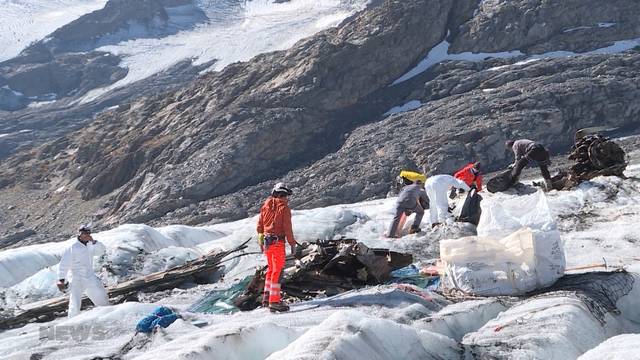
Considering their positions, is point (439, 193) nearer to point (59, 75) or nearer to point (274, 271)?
point (274, 271)

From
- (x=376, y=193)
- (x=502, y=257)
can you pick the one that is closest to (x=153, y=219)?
(x=376, y=193)

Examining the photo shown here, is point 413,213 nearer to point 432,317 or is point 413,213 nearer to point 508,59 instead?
point 432,317

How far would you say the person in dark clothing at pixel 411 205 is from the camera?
38.0 feet

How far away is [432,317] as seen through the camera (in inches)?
238

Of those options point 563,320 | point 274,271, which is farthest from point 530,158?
point 563,320

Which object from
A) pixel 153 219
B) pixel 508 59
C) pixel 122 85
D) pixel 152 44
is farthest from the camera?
pixel 152 44

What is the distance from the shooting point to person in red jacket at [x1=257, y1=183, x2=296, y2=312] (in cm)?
751

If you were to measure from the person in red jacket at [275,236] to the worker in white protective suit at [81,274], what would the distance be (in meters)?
2.65

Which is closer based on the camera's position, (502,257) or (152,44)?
(502,257)

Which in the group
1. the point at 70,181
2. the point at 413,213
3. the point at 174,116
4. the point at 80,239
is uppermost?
the point at 80,239

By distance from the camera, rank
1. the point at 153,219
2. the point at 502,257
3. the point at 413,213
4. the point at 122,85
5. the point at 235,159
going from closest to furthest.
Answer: the point at 502,257, the point at 413,213, the point at 153,219, the point at 235,159, the point at 122,85

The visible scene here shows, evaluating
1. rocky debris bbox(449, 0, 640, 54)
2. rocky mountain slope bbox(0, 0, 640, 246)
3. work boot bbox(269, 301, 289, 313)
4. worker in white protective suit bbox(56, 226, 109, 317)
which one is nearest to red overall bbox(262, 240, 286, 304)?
work boot bbox(269, 301, 289, 313)

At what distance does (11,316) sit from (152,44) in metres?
155

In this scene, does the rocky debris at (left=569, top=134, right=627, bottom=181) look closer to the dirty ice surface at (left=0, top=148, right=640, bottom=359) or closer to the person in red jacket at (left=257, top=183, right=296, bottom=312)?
the dirty ice surface at (left=0, top=148, right=640, bottom=359)
